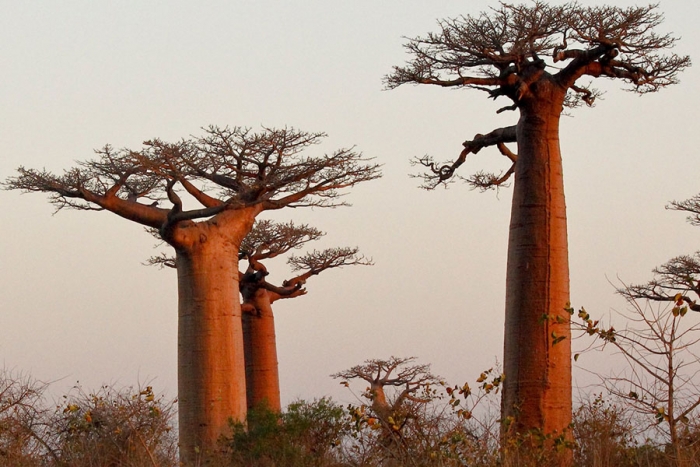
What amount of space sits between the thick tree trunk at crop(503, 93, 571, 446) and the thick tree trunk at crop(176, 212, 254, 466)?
9.71ft

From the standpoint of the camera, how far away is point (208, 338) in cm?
897

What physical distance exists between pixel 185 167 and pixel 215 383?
2.11 meters

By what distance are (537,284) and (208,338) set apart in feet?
10.8

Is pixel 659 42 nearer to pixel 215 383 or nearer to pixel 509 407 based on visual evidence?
pixel 509 407

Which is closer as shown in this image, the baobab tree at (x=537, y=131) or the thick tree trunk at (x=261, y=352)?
the baobab tree at (x=537, y=131)

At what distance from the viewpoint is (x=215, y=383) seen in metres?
8.90

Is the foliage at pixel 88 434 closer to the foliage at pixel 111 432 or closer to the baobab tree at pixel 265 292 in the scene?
the foliage at pixel 111 432

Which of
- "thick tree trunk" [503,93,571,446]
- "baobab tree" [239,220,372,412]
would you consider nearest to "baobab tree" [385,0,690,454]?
"thick tree trunk" [503,93,571,446]

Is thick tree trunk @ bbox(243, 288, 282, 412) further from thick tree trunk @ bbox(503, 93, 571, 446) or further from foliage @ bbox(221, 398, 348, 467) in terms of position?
thick tree trunk @ bbox(503, 93, 571, 446)

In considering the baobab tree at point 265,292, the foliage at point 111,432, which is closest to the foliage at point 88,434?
the foliage at point 111,432

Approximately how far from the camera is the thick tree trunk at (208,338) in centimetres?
884

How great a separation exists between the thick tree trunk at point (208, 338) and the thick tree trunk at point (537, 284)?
9.71 feet

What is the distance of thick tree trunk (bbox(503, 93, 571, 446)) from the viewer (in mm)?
6777

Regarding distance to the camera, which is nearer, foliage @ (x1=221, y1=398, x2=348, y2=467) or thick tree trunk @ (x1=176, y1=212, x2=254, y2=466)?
foliage @ (x1=221, y1=398, x2=348, y2=467)
